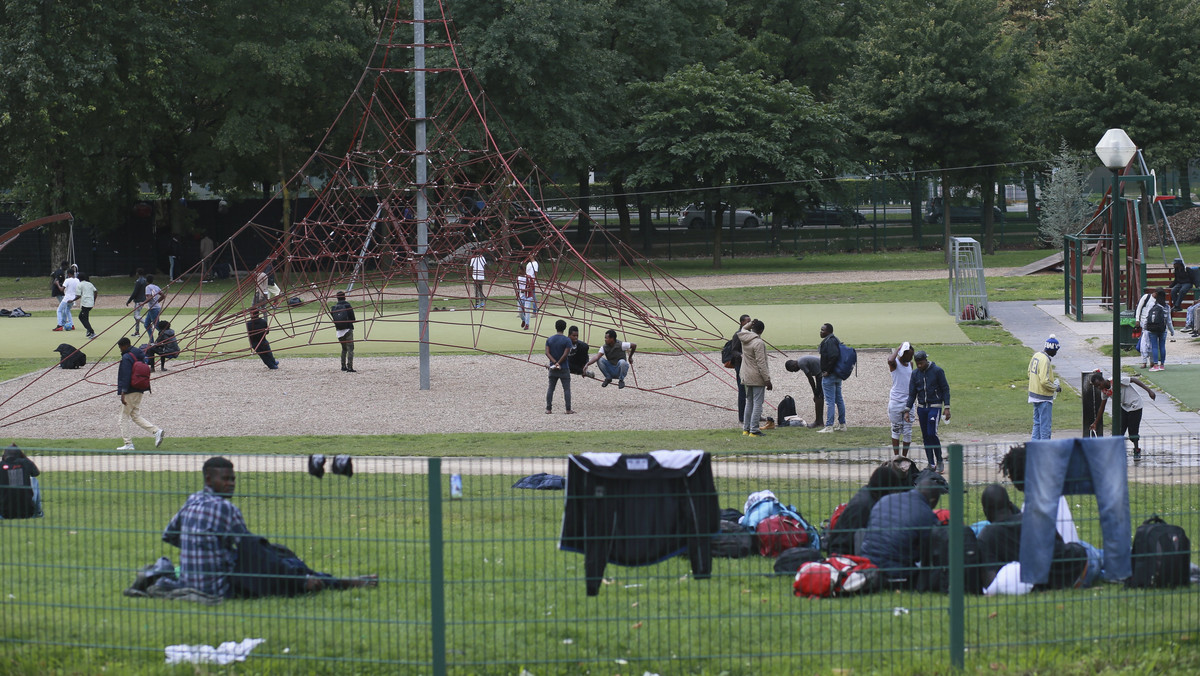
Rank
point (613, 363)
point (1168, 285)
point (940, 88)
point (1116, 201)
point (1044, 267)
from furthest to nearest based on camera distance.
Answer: point (940, 88) → point (1044, 267) → point (1168, 285) → point (613, 363) → point (1116, 201)

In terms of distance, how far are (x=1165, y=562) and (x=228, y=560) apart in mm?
5480

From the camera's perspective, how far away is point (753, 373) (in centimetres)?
1562

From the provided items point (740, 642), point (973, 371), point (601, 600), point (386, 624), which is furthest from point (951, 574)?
point (973, 371)

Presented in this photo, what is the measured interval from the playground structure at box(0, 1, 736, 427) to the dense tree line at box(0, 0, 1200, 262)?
7.96ft

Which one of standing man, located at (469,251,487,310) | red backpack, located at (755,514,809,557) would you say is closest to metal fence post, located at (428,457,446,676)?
red backpack, located at (755,514,809,557)

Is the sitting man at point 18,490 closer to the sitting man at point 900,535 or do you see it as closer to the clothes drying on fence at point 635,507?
the clothes drying on fence at point 635,507

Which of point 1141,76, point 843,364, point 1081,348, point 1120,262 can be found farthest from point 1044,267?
point 843,364

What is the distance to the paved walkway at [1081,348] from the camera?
623 inches

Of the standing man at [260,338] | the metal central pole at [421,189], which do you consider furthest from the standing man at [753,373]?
the standing man at [260,338]

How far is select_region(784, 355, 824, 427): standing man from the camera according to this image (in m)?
16.3

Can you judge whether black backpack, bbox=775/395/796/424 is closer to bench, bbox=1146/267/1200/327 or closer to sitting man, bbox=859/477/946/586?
sitting man, bbox=859/477/946/586

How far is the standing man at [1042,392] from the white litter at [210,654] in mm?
10473

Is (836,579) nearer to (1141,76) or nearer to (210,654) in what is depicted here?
(210,654)

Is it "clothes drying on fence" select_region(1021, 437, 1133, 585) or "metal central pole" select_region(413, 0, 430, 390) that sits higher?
"metal central pole" select_region(413, 0, 430, 390)
